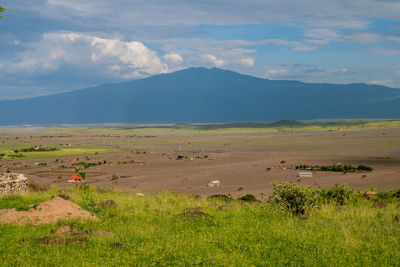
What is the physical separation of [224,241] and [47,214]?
6019 millimetres

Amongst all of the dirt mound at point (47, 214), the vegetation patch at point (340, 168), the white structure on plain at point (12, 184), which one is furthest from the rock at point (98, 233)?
the vegetation patch at point (340, 168)

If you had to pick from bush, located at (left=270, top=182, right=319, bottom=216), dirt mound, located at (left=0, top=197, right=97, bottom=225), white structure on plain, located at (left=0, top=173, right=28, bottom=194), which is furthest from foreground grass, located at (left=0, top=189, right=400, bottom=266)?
white structure on plain, located at (left=0, top=173, right=28, bottom=194)

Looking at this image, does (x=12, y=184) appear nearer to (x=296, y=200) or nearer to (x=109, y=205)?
(x=109, y=205)

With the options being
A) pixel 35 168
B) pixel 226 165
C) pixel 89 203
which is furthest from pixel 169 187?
pixel 35 168

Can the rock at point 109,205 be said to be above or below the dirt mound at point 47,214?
below

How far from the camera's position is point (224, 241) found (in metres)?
9.38

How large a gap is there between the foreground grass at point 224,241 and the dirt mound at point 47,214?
23.1 inches

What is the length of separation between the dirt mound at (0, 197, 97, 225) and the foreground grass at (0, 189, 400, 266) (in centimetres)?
59

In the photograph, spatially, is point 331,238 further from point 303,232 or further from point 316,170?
point 316,170

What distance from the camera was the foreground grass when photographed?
313 inches

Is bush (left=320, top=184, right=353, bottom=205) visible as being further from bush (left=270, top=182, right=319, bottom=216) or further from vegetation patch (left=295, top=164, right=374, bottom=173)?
vegetation patch (left=295, top=164, right=374, bottom=173)

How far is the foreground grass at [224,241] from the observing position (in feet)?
26.1

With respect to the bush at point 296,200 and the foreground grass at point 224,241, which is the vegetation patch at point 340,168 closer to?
the bush at point 296,200

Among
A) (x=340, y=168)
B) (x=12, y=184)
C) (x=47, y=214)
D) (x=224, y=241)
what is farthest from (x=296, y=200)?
(x=340, y=168)
